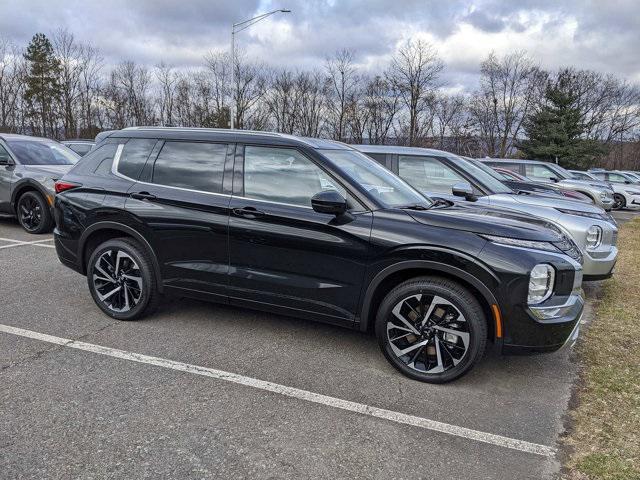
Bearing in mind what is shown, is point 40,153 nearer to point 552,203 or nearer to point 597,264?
point 552,203

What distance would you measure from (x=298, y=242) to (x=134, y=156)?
1913 millimetres

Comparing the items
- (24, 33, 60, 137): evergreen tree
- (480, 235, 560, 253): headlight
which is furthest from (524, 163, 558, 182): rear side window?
(24, 33, 60, 137): evergreen tree

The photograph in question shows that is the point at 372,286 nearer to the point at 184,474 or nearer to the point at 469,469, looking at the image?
the point at 469,469

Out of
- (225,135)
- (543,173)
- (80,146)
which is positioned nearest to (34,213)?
(225,135)

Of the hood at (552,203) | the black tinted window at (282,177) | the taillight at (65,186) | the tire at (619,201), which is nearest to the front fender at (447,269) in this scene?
the black tinted window at (282,177)

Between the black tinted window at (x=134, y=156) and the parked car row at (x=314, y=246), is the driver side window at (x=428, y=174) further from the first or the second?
the black tinted window at (x=134, y=156)

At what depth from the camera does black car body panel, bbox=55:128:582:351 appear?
11.2 ft

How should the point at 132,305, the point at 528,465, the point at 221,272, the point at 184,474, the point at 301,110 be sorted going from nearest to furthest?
the point at 184,474, the point at 528,465, the point at 221,272, the point at 132,305, the point at 301,110

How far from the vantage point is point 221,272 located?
166 inches

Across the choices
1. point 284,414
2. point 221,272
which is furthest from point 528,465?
point 221,272

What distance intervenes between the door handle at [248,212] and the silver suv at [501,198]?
8.18ft

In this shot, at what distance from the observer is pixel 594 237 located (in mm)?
5953

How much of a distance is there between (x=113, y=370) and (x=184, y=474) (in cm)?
140

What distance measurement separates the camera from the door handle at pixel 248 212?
402 centimetres
